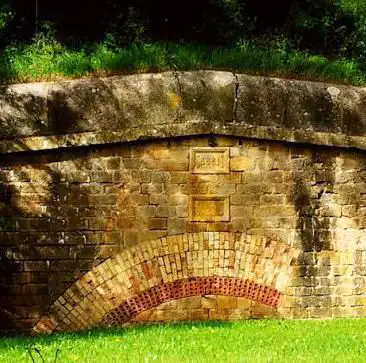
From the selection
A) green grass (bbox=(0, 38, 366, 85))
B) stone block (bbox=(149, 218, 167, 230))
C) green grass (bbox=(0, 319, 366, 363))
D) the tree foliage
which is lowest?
green grass (bbox=(0, 319, 366, 363))

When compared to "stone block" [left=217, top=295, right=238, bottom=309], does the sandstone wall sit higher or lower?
higher

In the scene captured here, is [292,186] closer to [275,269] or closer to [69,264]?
[275,269]

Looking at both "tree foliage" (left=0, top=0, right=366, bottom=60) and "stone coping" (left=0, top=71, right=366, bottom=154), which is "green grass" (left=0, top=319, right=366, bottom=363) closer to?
"stone coping" (left=0, top=71, right=366, bottom=154)

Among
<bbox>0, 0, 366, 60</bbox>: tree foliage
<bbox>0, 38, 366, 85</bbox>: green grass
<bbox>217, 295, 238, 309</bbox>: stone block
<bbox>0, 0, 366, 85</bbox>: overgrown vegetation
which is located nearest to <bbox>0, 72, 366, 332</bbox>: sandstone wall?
<bbox>217, 295, 238, 309</bbox>: stone block

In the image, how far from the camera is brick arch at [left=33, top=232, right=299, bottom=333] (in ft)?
37.9

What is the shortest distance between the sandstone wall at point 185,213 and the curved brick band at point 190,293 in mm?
14

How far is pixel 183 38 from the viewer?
568 inches

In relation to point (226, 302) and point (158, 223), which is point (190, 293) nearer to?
point (226, 302)

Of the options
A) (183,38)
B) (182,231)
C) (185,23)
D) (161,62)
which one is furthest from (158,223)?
(185,23)

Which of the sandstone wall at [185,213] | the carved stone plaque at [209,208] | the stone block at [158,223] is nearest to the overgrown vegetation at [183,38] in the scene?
the sandstone wall at [185,213]

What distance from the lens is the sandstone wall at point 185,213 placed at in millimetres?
11562

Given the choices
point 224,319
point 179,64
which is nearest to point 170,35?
point 179,64

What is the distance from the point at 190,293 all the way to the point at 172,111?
2526 millimetres

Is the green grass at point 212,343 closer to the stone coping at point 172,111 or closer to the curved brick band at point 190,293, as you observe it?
the curved brick band at point 190,293
